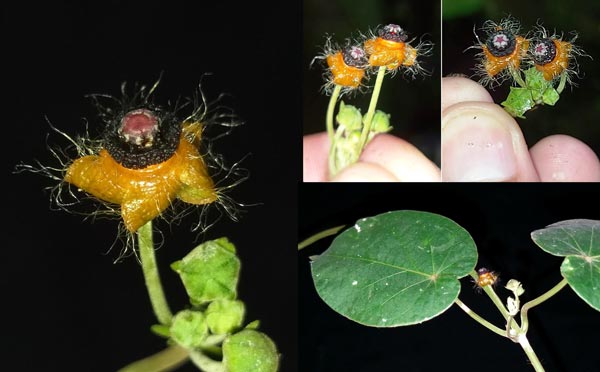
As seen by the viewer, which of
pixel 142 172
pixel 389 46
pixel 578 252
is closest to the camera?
pixel 578 252

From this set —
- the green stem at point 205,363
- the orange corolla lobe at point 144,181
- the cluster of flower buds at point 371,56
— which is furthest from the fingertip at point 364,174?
the green stem at point 205,363

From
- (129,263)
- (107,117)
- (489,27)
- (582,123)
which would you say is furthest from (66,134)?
(582,123)

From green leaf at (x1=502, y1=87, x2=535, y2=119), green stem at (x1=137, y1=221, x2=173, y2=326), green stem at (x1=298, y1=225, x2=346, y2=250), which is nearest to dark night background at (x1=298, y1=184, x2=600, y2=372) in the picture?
green stem at (x1=298, y1=225, x2=346, y2=250)

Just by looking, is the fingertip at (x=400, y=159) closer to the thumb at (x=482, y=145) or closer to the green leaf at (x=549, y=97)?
the thumb at (x=482, y=145)

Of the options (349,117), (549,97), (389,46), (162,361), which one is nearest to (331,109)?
(349,117)

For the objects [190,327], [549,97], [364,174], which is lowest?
[190,327]

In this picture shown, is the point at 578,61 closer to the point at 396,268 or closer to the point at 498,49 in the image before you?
the point at 498,49
